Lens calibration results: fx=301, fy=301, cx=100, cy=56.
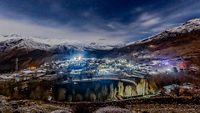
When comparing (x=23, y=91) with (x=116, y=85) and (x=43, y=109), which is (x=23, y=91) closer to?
(x=116, y=85)

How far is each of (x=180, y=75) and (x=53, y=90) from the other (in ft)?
179

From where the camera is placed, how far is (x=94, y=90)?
3666 inches

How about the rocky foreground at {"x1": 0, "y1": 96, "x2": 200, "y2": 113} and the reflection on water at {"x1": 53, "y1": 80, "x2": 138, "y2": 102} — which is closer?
the rocky foreground at {"x1": 0, "y1": 96, "x2": 200, "y2": 113}

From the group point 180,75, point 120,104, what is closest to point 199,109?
point 120,104

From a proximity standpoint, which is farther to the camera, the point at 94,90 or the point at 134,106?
the point at 94,90

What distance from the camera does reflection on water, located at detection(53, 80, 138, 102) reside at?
89688mm

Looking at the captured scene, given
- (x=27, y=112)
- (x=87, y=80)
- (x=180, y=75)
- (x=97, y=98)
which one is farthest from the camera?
(x=180, y=75)

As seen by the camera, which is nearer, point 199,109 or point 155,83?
point 199,109

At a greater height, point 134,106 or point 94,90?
point 94,90

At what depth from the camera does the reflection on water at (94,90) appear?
3531 inches

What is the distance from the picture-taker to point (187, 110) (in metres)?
52.6

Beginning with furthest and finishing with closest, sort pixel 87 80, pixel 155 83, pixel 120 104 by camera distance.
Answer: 1. pixel 155 83
2. pixel 87 80
3. pixel 120 104

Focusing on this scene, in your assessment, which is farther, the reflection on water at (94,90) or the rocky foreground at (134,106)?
the reflection on water at (94,90)

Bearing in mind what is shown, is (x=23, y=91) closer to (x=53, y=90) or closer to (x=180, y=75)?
(x=53, y=90)
